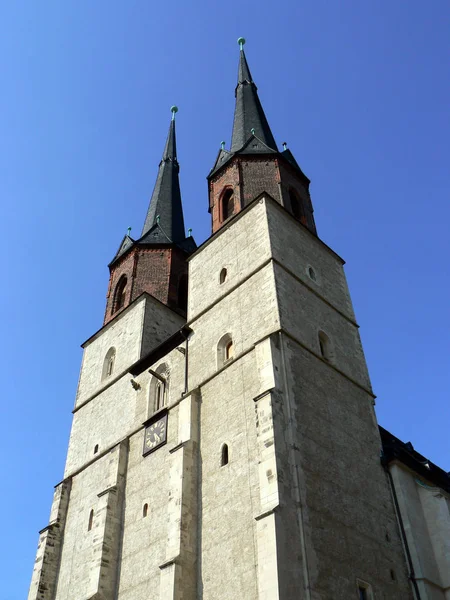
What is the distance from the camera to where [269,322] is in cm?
1577

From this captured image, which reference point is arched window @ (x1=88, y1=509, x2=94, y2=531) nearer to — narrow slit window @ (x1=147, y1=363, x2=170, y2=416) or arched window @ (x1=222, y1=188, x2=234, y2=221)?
narrow slit window @ (x1=147, y1=363, x2=170, y2=416)

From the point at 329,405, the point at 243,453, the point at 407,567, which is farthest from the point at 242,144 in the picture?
the point at 407,567

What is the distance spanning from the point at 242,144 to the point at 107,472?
13.3 metres

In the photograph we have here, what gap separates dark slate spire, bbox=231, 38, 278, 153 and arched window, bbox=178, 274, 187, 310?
18.2 ft

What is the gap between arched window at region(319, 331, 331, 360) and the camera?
1694 cm

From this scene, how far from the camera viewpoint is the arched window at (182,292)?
2472 cm

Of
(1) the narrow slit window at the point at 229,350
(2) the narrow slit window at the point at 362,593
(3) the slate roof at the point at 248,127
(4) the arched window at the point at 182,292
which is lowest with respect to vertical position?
(2) the narrow slit window at the point at 362,593

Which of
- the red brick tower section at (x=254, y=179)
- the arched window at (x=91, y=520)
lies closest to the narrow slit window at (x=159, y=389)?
the arched window at (x=91, y=520)

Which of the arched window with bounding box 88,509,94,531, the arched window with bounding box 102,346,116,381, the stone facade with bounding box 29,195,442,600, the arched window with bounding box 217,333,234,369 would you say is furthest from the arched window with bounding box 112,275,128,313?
the arched window with bounding box 88,509,94,531

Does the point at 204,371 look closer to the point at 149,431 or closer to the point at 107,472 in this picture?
the point at 149,431

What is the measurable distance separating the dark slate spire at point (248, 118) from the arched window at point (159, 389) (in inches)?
369

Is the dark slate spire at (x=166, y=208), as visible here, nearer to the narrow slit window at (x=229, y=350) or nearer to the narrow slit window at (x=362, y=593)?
the narrow slit window at (x=229, y=350)

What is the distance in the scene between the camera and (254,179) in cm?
2211

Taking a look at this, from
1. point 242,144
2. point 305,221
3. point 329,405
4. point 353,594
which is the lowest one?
point 353,594
